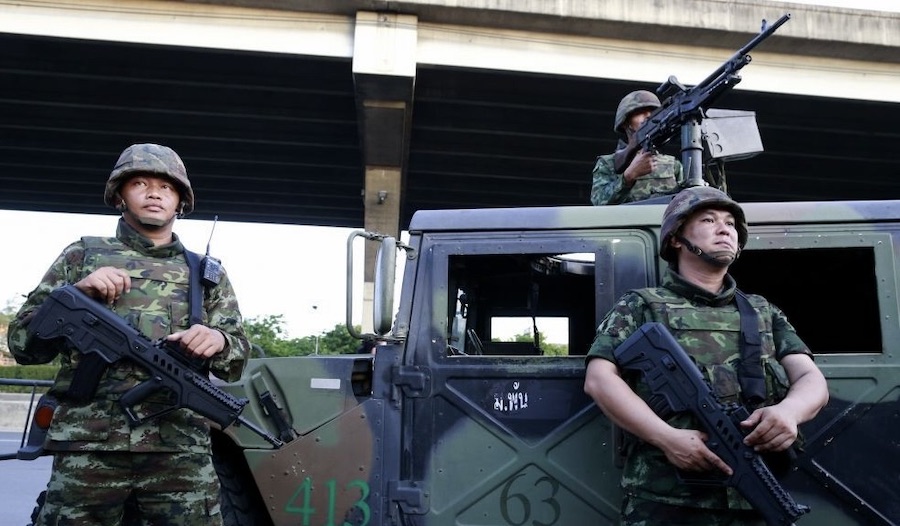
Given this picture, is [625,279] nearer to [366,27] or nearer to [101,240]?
[101,240]

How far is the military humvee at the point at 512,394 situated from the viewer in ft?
10.0

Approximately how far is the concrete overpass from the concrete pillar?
1.4 inches

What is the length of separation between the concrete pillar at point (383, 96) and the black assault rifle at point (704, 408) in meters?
11.5

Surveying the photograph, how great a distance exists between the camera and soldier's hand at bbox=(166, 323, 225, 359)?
2701mm

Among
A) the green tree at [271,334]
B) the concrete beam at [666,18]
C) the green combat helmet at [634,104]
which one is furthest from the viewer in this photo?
the green tree at [271,334]

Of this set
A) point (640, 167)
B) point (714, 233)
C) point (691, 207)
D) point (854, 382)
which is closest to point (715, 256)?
point (714, 233)

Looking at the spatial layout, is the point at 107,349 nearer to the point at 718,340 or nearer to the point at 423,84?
the point at 718,340

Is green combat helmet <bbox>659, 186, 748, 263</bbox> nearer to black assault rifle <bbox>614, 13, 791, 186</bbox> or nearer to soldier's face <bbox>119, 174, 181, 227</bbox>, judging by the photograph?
black assault rifle <bbox>614, 13, 791, 186</bbox>

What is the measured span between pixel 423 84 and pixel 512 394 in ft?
40.3

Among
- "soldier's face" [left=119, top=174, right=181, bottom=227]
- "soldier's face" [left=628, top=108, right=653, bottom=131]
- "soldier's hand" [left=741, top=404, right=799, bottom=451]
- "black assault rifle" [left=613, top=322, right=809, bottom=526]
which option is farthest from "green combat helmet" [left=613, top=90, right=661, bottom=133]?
"soldier's face" [left=119, top=174, right=181, bottom=227]

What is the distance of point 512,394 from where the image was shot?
10.8 feet

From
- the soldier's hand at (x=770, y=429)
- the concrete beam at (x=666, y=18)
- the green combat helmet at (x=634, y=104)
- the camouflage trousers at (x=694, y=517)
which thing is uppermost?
the concrete beam at (x=666, y=18)

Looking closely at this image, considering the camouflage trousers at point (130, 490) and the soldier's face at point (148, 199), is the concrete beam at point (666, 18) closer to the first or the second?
the soldier's face at point (148, 199)

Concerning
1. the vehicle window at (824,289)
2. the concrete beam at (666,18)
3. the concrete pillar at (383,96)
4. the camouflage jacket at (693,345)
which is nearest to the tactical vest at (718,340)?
the camouflage jacket at (693,345)
